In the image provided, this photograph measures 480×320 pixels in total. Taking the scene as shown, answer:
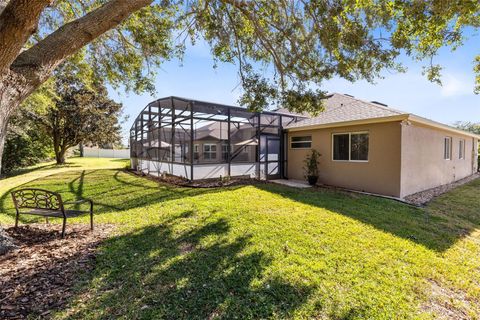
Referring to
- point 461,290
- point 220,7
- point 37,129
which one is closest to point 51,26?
point 220,7

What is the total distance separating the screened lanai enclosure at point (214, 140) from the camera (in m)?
10.7

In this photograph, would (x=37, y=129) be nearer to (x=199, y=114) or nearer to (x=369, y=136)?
(x=199, y=114)

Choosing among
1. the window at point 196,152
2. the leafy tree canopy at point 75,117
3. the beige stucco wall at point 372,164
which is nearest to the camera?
the beige stucco wall at point 372,164

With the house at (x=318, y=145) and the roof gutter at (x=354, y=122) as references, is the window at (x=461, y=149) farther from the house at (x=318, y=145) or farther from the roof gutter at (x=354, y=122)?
the roof gutter at (x=354, y=122)

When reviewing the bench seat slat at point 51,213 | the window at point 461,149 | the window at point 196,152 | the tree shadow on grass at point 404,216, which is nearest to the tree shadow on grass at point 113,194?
the bench seat slat at point 51,213

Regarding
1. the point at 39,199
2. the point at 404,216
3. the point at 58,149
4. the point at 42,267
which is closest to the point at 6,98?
the point at 42,267

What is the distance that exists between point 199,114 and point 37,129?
743 inches

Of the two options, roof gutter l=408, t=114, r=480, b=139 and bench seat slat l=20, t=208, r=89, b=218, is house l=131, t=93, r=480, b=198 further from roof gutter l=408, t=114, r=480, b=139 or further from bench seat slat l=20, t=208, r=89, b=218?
bench seat slat l=20, t=208, r=89, b=218

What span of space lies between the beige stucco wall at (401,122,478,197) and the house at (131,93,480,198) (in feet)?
0.12

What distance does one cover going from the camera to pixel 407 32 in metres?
4.76

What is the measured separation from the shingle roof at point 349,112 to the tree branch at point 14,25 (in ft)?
25.2

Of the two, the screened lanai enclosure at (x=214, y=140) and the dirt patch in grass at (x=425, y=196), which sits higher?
the screened lanai enclosure at (x=214, y=140)

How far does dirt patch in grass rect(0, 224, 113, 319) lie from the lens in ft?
7.90

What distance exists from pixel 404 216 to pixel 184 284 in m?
6.19
